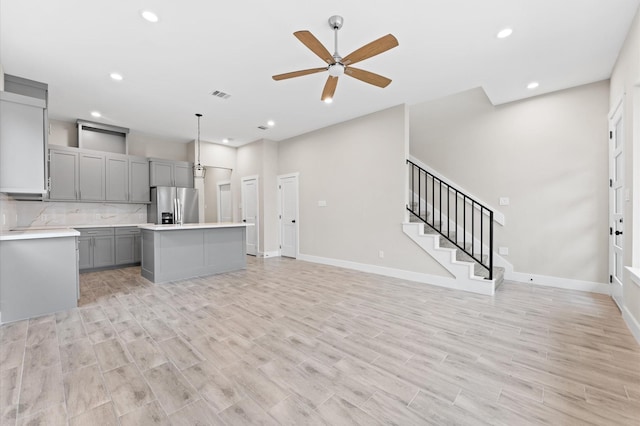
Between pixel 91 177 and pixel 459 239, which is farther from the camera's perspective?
pixel 91 177

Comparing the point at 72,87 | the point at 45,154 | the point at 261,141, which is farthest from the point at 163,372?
the point at 261,141

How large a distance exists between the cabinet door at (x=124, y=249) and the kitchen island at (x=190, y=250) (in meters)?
1.24

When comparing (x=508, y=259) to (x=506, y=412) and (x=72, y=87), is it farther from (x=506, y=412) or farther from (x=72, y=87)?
(x=72, y=87)

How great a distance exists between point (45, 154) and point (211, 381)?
11.9 ft

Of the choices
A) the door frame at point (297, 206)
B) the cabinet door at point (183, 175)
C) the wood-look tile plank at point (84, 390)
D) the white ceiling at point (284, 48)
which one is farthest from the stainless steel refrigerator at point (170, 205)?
the wood-look tile plank at point (84, 390)

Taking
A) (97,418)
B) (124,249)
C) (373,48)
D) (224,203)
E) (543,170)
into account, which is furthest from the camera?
(224,203)

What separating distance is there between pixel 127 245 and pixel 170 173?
1.94 meters

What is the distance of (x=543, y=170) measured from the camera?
14.1 feet

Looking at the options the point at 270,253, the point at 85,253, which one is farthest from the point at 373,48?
the point at 85,253

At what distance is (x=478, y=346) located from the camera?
2.38 metres

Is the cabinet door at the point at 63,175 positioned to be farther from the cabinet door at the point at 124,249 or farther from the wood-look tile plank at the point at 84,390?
the wood-look tile plank at the point at 84,390

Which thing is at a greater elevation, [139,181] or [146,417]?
[139,181]

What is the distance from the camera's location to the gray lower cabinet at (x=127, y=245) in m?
5.74

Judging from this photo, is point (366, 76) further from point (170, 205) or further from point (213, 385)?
point (170, 205)
